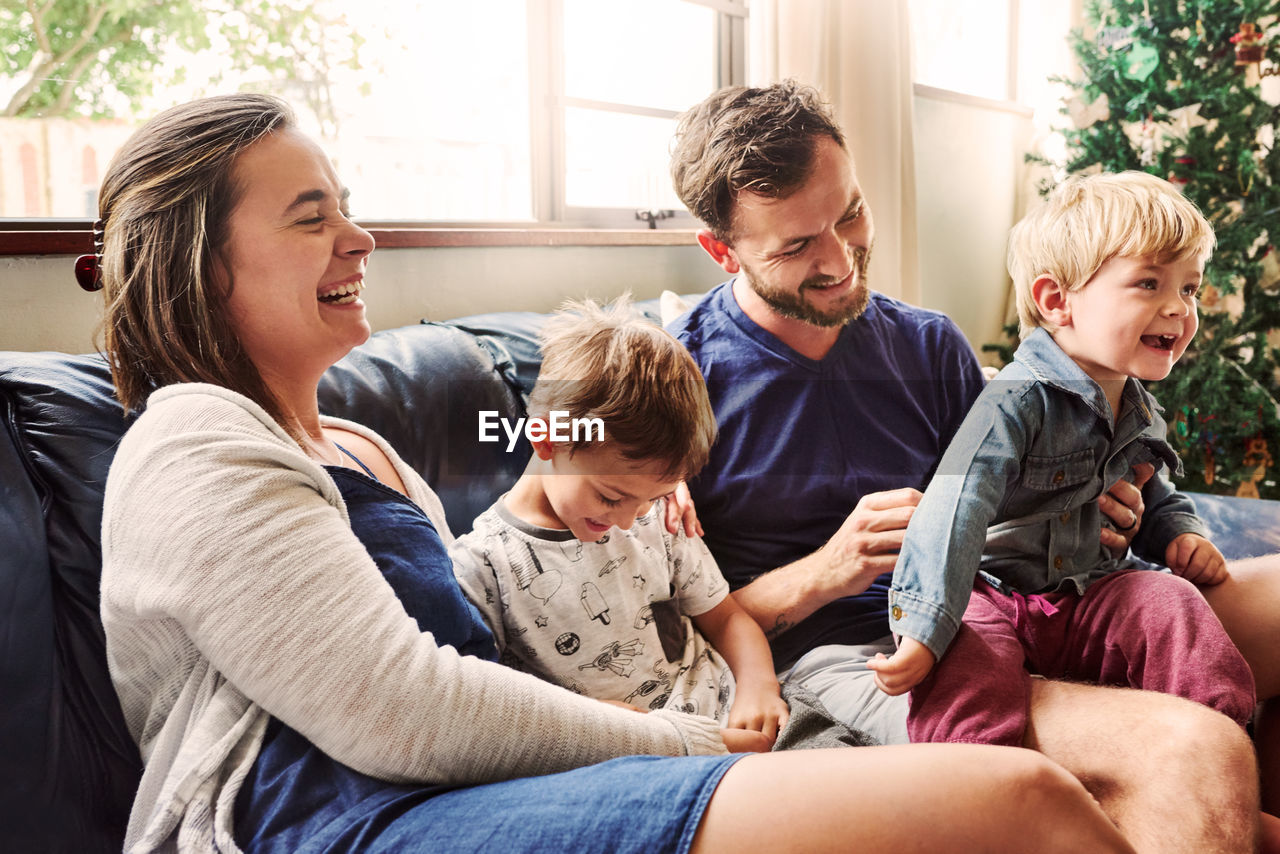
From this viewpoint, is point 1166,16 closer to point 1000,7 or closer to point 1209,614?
point 1000,7

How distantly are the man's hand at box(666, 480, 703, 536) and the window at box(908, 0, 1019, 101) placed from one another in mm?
2664

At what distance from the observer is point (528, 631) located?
95 cm

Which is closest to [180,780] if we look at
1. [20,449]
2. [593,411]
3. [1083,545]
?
[20,449]

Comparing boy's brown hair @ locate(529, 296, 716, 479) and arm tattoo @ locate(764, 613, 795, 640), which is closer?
boy's brown hair @ locate(529, 296, 716, 479)

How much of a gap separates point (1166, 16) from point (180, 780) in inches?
118

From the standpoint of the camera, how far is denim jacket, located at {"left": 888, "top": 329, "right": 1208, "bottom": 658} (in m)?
0.95

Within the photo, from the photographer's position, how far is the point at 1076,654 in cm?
105

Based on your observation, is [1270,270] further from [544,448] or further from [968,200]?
[544,448]

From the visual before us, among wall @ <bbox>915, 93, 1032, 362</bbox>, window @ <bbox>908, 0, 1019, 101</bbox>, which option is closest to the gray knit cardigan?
wall @ <bbox>915, 93, 1032, 362</bbox>

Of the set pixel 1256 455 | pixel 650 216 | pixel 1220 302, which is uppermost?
pixel 650 216

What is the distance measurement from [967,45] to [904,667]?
323 centimetres


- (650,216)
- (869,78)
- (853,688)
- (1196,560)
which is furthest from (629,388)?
(869,78)

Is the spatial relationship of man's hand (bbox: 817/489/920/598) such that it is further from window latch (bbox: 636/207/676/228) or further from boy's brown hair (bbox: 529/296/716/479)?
window latch (bbox: 636/207/676/228)

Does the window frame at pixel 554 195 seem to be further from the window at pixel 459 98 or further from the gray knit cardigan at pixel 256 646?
the gray knit cardigan at pixel 256 646
